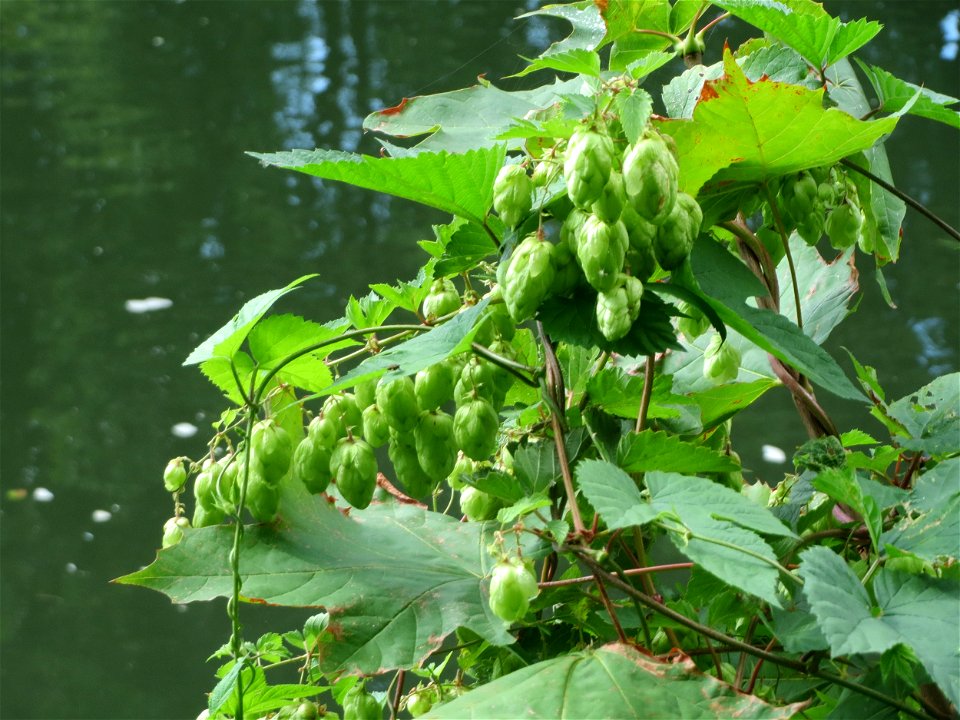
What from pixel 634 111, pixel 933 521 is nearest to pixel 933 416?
pixel 933 521

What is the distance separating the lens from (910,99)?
0.42m

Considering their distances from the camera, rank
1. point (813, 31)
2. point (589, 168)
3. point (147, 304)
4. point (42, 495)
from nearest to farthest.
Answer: point (589, 168) < point (813, 31) < point (42, 495) < point (147, 304)

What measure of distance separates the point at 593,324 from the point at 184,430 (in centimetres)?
219

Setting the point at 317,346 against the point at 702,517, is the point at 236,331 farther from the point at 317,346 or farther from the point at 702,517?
the point at 702,517

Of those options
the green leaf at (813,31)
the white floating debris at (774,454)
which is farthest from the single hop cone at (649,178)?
the white floating debris at (774,454)

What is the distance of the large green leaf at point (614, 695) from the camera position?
353 millimetres

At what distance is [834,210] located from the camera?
454 mm

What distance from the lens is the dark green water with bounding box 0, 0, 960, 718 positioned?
2.08 m

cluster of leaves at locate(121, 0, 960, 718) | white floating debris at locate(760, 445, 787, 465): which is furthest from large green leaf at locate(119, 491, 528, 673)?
white floating debris at locate(760, 445, 787, 465)

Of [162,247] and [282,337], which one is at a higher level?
[282,337]

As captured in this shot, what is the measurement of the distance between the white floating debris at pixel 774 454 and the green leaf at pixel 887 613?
1.83 m

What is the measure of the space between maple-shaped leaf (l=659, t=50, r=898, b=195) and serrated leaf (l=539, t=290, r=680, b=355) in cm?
5

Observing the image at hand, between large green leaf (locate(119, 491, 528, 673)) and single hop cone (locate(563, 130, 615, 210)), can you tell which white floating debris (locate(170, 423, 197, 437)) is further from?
single hop cone (locate(563, 130, 615, 210))

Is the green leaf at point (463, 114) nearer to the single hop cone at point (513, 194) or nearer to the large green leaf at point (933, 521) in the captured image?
the single hop cone at point (513, 194)
